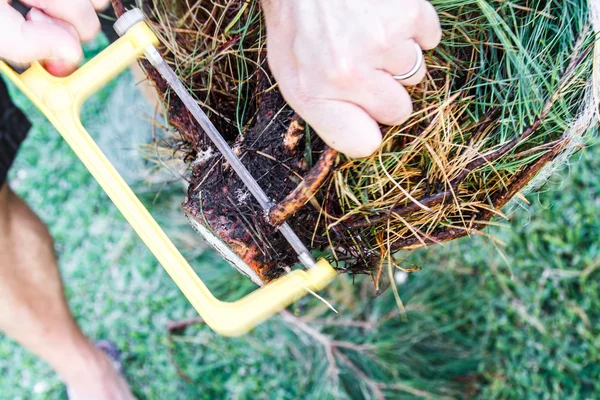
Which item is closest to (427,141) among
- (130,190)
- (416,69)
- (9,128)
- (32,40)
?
(416,69)

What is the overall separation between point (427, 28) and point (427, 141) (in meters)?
0.13

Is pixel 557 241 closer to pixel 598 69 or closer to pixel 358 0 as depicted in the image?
pixel 598 69

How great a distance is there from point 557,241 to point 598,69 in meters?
0.86

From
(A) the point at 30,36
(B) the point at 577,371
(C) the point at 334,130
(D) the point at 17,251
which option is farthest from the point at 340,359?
(A) the point at 30,36

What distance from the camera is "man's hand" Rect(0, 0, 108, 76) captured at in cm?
54

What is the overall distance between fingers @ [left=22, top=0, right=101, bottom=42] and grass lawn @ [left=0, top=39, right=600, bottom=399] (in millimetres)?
676

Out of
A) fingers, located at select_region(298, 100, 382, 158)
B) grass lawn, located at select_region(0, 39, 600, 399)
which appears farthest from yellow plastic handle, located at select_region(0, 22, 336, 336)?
grass lawn, located at select_region(0, 39, 600, 399)

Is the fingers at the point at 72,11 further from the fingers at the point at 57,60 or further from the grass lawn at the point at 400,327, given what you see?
the grass lawn at the point at 400,327

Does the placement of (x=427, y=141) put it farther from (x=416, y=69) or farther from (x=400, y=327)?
(x=400, y=327)

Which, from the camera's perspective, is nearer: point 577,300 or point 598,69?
point 598,69

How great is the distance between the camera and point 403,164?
0.60 meters

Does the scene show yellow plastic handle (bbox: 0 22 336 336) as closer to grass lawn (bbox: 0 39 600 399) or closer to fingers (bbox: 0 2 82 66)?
fingers (bbox: 0 2 82 66)

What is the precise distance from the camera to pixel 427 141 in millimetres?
589

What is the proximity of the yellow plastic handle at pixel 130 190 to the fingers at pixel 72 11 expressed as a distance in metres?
0.05
